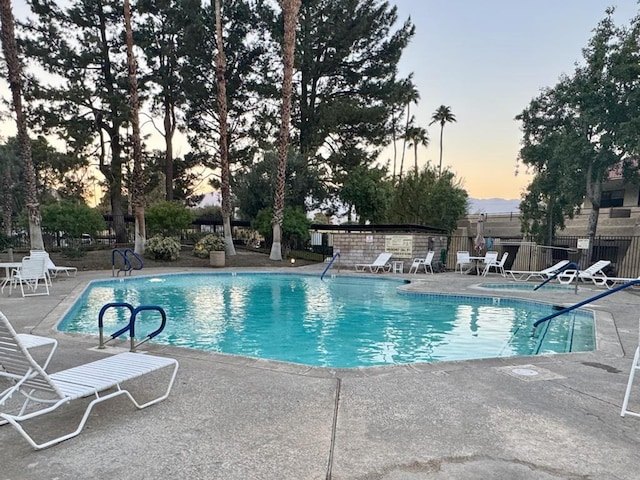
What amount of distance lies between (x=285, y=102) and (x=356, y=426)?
1685cm

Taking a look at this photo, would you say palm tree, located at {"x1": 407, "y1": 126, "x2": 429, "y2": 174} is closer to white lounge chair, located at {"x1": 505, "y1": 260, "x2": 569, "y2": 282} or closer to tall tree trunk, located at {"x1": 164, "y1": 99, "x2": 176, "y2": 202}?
tall tree trunk, located at {"x1": 164, "y1": 99, "x2": 176, "y2": 202}

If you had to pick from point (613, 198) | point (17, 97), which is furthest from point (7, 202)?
point (613, 198)

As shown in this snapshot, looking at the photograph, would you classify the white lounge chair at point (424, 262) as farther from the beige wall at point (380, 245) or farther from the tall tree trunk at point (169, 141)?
the tall tree trunk at point (169, 141)

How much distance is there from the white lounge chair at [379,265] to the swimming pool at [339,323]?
374cm

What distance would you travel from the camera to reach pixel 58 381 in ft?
8.25

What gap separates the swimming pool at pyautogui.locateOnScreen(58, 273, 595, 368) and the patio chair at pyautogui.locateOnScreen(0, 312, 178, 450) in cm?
291

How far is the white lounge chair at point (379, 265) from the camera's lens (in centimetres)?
1569

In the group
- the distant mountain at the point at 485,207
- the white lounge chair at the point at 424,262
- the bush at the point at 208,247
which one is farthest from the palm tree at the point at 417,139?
the bush at the point at 208,247

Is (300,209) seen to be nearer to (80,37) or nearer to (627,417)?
(80,37)

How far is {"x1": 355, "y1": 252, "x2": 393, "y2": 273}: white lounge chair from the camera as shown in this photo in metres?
15.7

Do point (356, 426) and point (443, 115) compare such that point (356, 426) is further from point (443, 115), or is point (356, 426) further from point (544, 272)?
point (443, 115)

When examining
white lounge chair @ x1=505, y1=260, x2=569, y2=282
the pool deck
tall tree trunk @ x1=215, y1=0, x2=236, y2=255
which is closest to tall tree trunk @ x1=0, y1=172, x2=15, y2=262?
tall tree trunk @ x1=215, y1=0, x2=236, y2=255

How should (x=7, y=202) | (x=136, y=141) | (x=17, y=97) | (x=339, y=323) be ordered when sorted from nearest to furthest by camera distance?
(x=339, y=323) < (x=17, y=97) < (x=136, y=141) < (x=7, y=202)

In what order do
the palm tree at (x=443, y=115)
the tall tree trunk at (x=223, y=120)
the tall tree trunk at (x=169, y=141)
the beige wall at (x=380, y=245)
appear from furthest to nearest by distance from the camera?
the palm tree at (x=443, y=115), the tall tree trunk at (x=169, y=141), the tall tree trunk at (x=223, y=120), the beige wall at (x=380, y=245)
